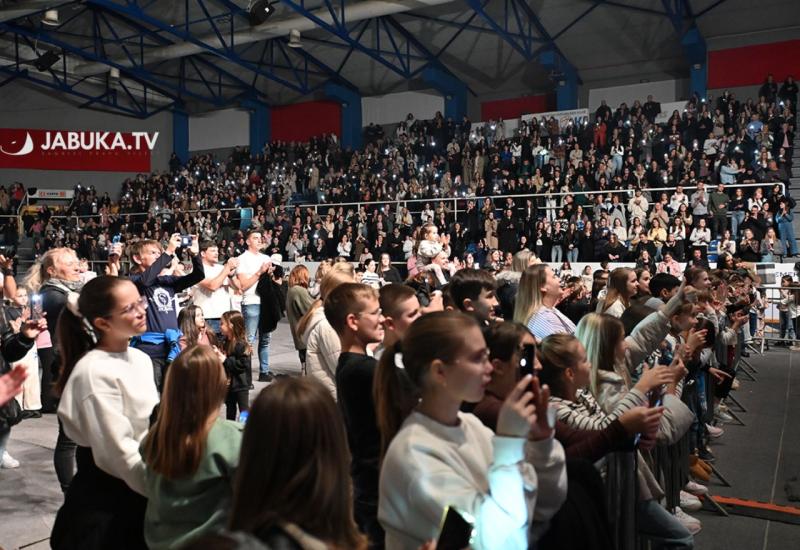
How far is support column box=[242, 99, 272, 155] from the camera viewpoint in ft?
92.2

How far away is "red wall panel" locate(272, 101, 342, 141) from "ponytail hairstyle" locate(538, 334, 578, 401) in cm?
2438

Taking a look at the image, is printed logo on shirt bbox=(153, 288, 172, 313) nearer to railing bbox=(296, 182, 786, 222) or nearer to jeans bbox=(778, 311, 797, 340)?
jeans bbox=(778, 311, 797, 340)

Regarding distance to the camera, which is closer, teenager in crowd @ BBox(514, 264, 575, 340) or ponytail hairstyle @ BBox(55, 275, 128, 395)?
ponytail hairstyle @ BBox(55, 275, 128, 395)

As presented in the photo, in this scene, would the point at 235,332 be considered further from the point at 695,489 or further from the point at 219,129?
the point at 219,129

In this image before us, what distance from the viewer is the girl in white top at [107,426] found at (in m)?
2.24

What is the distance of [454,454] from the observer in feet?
6.00

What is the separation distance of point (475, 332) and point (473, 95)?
2332 centimetres

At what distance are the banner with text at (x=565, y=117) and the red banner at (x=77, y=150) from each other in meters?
16.4

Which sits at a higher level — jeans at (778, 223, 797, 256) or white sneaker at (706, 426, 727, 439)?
jeans at (778, 223, 797, 256)

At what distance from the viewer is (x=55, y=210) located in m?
24.6

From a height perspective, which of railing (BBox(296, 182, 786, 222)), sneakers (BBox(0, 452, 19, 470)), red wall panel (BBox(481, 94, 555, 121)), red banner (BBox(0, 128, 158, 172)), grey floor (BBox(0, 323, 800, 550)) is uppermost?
red wall panel (BBox(481, 94, 555, 121))

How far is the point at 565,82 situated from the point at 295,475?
21.7 metres

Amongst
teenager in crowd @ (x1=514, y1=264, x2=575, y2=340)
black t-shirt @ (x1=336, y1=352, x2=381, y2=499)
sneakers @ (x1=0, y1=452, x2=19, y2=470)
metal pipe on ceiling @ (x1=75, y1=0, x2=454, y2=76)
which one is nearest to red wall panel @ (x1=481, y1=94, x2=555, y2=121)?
metal pipe on ceiling @ (x1=75, y1=0, x2=454, y2=76)

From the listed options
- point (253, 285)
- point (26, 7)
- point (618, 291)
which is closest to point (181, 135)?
point (26, 7)
